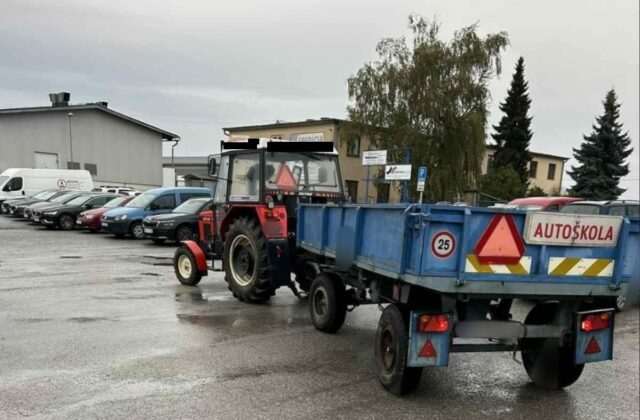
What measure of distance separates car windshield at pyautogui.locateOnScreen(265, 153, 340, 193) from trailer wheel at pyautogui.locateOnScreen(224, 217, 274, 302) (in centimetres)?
78

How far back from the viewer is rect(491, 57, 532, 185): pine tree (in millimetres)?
44750

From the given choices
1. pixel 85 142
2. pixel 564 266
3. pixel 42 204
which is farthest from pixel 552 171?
pixel 564 266

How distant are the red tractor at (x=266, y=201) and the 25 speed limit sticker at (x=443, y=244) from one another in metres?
3.78

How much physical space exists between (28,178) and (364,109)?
18920 mm

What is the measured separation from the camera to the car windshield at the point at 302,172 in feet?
27.0

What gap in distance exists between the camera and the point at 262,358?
5.67m

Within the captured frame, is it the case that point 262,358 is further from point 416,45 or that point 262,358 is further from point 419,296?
point 416,45

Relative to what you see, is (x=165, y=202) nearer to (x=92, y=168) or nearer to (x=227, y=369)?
(x=227, y=369)

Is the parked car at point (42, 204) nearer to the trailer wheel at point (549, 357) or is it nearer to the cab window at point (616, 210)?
the cab window at point (616, 210)

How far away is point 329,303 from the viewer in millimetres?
6578

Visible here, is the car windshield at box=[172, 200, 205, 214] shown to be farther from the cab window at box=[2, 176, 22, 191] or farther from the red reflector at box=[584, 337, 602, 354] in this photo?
the cab window at box=[2, 176, 22, 191]

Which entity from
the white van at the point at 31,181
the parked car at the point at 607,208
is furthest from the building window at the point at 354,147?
the parked car at the point at 607,208

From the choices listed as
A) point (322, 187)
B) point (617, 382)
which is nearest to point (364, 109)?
point (322, 187)

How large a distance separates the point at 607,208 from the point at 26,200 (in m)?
24.9
